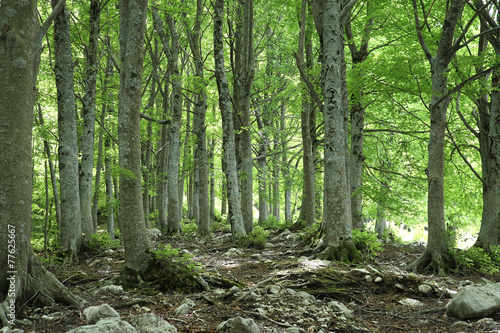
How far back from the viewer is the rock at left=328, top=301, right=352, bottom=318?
13.7ft

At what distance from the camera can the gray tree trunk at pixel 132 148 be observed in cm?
468

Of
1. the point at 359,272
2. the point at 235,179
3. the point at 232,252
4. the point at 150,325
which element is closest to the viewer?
the point at 150,325

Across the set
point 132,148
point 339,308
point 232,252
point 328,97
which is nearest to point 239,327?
point 339,308

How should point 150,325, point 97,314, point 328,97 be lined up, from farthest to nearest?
point 328,97 → point 97,314 → point 150,325

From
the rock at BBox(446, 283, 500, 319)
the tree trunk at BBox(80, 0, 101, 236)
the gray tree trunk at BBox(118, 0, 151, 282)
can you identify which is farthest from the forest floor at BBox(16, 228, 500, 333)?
the tree trunk at BBox(80, 0, 101, 236)

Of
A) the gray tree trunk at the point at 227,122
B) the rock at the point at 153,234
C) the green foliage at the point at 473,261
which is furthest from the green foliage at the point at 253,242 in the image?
the green foliage at the point at 473,261

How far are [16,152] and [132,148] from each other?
1.65 meters

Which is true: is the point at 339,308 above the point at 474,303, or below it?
below

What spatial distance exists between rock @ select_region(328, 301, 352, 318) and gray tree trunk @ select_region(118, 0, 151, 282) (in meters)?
2.67

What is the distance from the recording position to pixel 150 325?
120 inches

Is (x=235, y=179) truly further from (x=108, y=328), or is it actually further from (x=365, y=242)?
(x=108, y=328)

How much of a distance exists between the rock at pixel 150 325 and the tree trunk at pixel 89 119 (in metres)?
6.41

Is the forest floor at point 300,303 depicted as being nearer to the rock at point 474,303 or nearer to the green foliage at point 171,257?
the rock at point 474,303

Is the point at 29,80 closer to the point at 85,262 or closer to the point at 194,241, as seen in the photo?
the point at 85,262
